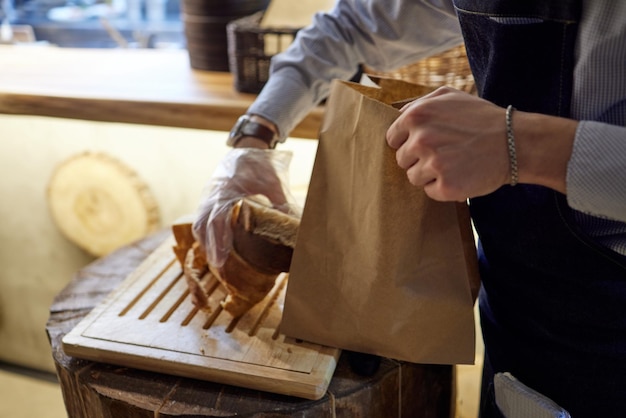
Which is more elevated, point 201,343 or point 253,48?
point 253,48

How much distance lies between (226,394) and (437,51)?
2.27ft

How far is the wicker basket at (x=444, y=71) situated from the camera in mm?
1364

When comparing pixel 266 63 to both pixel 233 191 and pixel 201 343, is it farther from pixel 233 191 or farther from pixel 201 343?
pixel 201 343

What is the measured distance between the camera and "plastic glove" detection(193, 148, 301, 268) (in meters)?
0.96

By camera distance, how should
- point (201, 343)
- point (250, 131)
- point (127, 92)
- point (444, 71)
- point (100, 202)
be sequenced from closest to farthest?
point (201, 343) → point (250, 131) → point (444, 71) → point (127, 92) → point (100, 202)

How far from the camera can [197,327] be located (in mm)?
959

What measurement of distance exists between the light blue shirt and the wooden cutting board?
0.35m

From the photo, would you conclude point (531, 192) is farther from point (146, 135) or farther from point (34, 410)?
point (34, 410)

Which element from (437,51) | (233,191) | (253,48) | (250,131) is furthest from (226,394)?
(253,48)

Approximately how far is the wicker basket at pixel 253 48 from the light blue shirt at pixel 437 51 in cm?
44

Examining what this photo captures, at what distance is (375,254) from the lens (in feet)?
2.67

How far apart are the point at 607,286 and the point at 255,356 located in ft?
1.58

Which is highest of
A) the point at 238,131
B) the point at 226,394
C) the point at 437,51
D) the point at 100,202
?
the point at 437,51

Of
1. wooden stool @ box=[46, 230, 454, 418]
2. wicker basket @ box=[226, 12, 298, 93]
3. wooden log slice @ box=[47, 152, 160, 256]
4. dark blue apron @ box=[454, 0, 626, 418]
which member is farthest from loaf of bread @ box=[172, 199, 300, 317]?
wooden log slice @ box=[47, 152, 160, 256]
